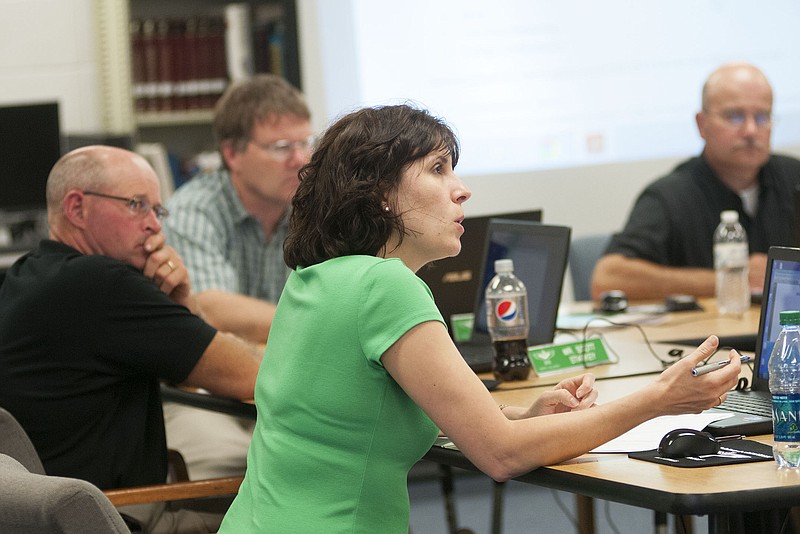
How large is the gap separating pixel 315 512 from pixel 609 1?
11.7ft

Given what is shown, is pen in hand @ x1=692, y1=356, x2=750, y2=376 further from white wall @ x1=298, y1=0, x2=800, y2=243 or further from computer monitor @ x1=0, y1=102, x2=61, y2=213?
computer monitor @ x1=0, y1=102, x2=61, y2=213

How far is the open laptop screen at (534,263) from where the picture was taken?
2.50 meters

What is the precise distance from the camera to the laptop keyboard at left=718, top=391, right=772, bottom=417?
5.81ft

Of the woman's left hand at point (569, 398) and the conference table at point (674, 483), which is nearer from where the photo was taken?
the conference table at point (674, 483)

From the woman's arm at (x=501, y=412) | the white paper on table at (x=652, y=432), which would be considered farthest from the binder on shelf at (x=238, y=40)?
the woman's arm at (x=501, y=412)

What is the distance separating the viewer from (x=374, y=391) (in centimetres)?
152

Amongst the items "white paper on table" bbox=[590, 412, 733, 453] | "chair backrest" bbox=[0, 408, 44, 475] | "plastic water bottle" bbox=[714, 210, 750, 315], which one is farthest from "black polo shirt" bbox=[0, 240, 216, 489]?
"plastic water bottle" bbox=[714, 210, 750, 315]

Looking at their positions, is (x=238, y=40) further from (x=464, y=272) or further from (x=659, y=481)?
(x=659, y=481)

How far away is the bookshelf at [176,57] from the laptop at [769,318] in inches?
121

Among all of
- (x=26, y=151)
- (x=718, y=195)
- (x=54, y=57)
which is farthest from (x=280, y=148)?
(x=54, y=57)

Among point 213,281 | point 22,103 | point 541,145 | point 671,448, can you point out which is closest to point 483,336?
point 213,281

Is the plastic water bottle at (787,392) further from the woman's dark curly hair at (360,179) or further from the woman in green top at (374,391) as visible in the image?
the woman's dark curly hair at (360,179)

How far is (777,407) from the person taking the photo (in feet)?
4.88

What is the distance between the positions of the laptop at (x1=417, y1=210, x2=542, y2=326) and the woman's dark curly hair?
103 cm
